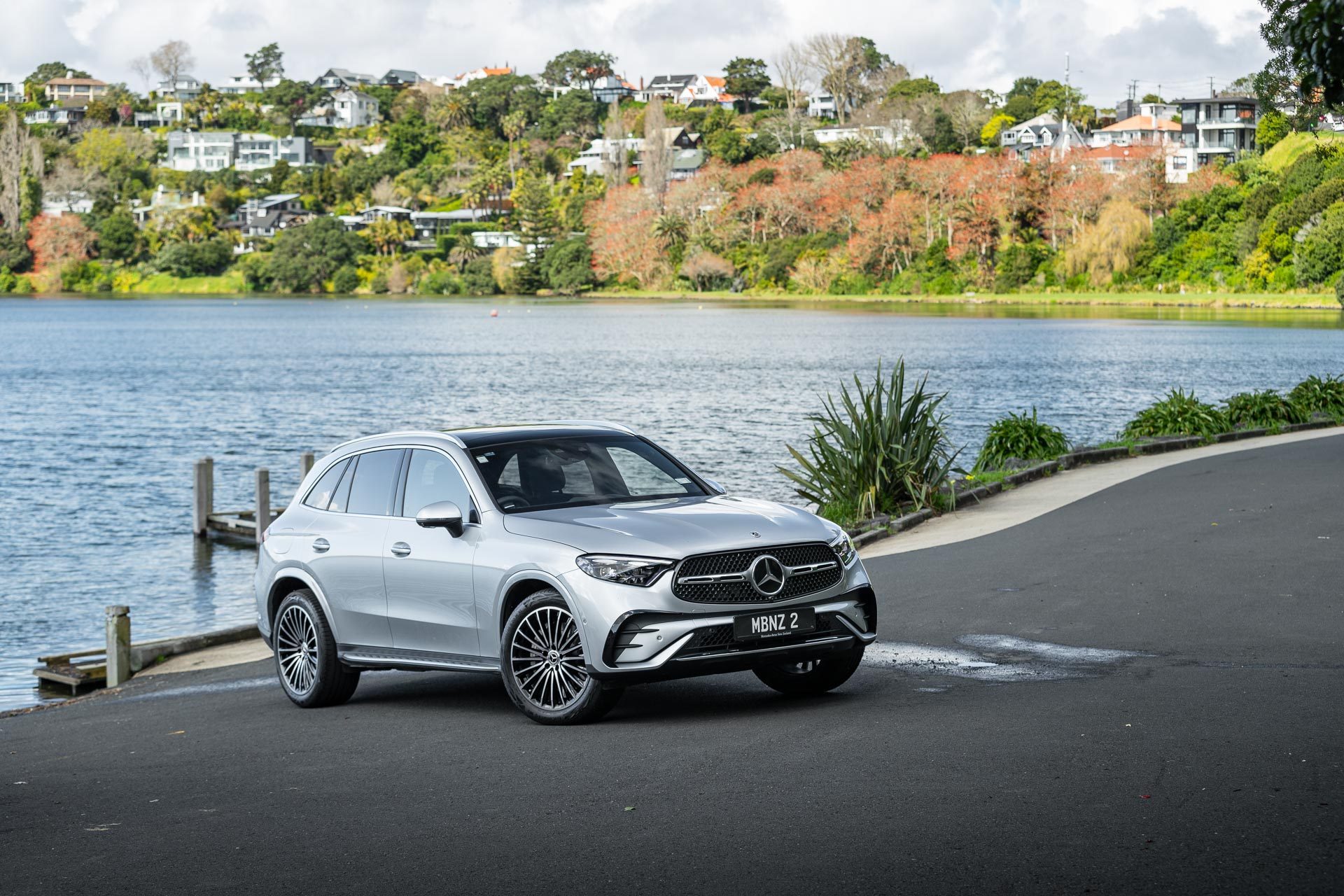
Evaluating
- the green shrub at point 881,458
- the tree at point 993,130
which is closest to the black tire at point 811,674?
the green shrub at point 881,458

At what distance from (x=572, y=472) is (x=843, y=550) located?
1.71 m

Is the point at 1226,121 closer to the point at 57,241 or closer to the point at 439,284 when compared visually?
the point at 439,284

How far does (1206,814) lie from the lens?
19.4 feet

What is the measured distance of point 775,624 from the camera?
817 cm

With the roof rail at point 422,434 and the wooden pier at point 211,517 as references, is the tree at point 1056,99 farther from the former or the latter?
the roof rail at point 422,434

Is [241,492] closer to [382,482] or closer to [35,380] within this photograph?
[382,482]

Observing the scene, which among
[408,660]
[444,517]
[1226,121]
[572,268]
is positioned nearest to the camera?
Result: [444,517]

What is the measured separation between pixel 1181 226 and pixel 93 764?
355ft

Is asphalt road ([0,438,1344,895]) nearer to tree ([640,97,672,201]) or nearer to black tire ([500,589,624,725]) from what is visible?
black tire ([500,589,624,725])

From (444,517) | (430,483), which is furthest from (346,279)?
(444,517)

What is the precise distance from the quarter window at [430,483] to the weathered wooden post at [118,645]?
520cm

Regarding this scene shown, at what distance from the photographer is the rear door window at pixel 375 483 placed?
9641mm

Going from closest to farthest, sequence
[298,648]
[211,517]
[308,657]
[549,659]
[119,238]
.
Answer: [549,659]
[308,657]
[298,648]
[211,517]
[119,238]

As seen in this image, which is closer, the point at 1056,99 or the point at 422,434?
the point at 422,434
